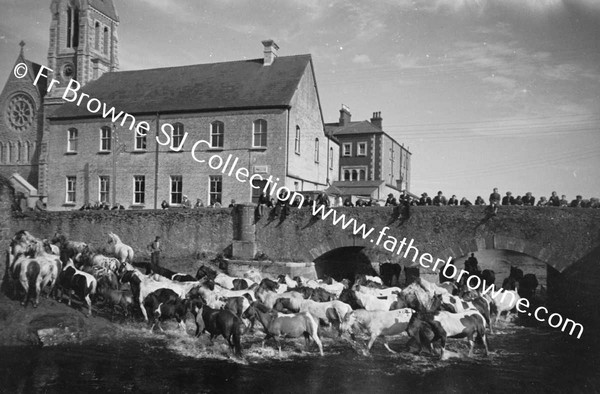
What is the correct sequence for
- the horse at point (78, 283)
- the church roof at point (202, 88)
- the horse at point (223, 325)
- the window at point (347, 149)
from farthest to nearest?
the window at point (347, 149)
the church roof at point (202, 88)
the horse at point (78, 283)
the horse at point (223, 325)

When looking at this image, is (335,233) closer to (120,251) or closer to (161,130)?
(120,251)

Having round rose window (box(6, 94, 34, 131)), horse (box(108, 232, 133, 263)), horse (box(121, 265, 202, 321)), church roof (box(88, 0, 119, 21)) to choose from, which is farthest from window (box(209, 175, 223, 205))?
horse (box(121, 265, 202, 321))

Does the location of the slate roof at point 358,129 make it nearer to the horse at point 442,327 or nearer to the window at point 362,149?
the window at point 362,149

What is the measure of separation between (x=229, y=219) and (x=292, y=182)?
24.4 feet

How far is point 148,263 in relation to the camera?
26359 mm

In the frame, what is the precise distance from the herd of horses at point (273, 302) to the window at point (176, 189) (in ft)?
41.9

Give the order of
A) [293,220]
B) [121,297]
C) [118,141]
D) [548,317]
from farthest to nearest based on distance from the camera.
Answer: [118,141]
[293,220]
[548,317]
[121,297]

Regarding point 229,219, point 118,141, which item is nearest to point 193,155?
point 118,141

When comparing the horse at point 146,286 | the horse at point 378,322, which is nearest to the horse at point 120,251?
the horse at point 146,286

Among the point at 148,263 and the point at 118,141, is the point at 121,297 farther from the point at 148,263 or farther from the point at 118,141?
the point at 118,141

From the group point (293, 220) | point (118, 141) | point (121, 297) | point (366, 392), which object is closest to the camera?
point (366, 392)

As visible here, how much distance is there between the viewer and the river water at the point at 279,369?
11.3 meters

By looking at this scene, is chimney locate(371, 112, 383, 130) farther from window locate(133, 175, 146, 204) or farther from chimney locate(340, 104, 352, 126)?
window locate(133, 175, 146, 204)

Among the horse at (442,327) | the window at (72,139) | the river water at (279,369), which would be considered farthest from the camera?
the window at (72,139)
